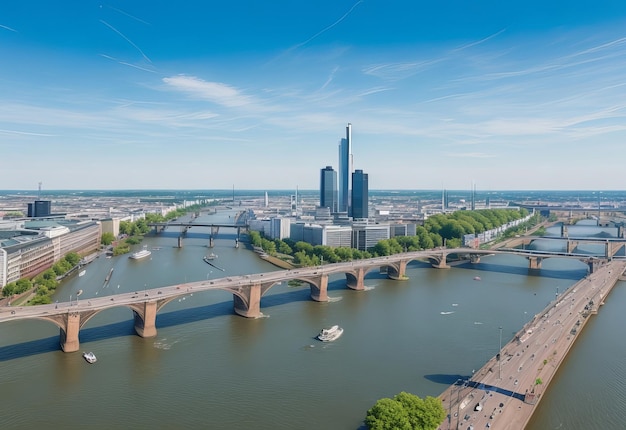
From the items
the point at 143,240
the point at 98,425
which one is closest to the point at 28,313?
the point at 98,425

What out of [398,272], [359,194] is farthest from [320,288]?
[359,194]

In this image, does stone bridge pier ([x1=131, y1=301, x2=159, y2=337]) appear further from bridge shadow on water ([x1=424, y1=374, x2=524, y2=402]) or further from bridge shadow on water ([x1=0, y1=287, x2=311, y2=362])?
bridge shadow on water ([x1=424, y1=374, x2=524, y2=402])

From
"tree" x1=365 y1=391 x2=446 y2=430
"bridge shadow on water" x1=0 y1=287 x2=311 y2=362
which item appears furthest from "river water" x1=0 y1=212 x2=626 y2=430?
"tree" x1=365 y1=391 x2=446 y2=430

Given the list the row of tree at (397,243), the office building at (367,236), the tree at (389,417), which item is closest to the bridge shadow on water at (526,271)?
the row of tree at (397,243)

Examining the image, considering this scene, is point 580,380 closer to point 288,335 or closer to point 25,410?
point 288,335

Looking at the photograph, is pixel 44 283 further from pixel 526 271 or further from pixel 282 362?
pixel 526 271
